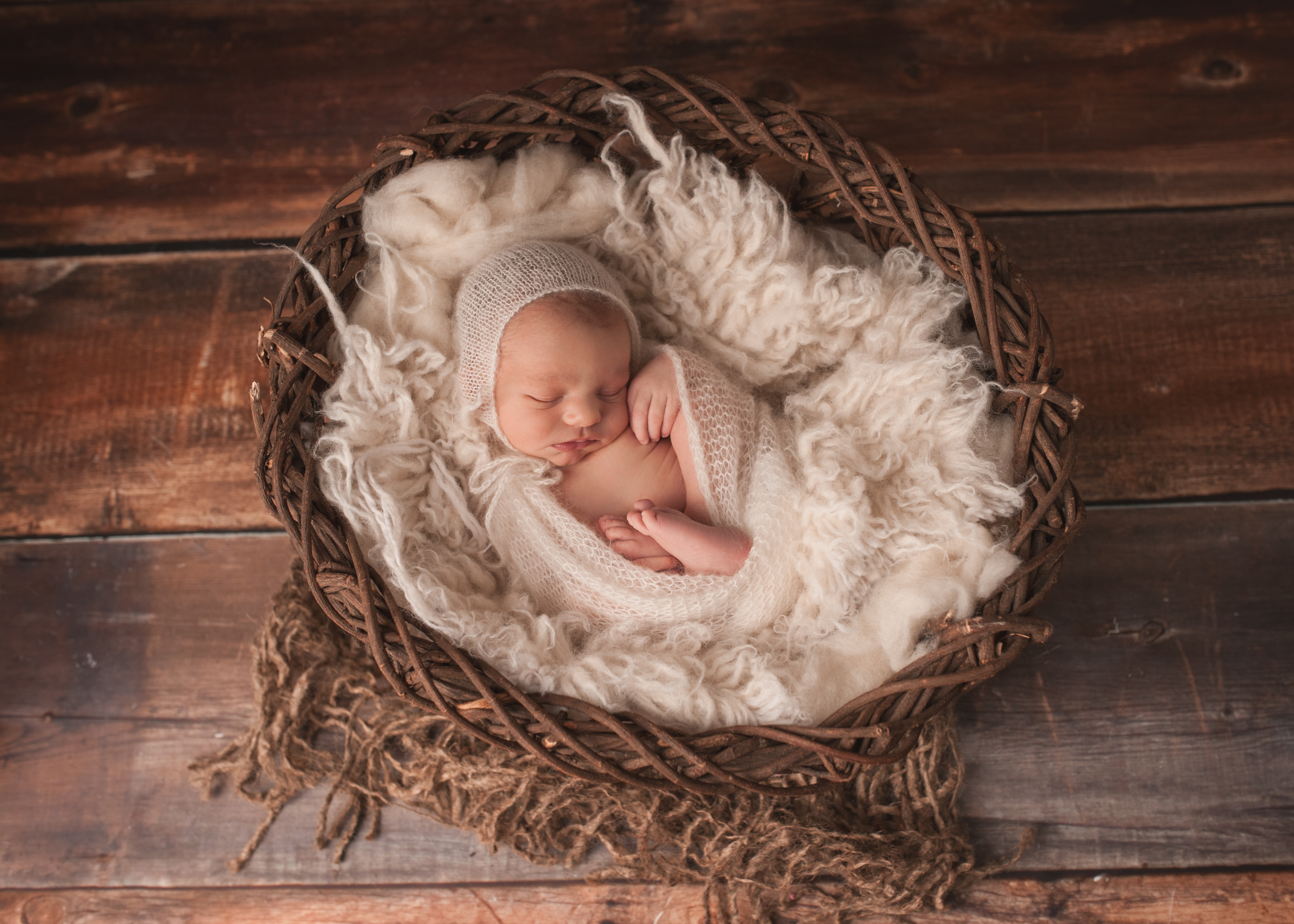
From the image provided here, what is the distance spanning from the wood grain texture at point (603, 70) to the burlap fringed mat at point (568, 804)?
3.03 ft

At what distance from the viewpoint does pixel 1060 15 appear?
1.85m

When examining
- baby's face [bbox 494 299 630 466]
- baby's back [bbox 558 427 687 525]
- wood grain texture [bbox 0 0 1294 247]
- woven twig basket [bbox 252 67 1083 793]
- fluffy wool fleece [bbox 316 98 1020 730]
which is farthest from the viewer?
wood grain texture [bbox 0 0 1294 247]

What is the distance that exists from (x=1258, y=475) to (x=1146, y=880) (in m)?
0.74

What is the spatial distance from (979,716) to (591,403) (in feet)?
2.77

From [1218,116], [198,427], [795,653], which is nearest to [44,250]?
[198,427]

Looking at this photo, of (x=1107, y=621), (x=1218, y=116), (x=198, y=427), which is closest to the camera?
(x=1107, y=621)

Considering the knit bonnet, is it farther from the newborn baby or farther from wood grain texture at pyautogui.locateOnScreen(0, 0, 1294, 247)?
wood grain texture at pyautogui.locateOnScreen(0, 0, 1294, 247)

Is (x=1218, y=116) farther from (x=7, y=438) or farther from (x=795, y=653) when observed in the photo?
(x=7, y=438)

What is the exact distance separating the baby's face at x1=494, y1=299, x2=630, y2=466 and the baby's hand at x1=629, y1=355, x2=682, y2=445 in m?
0.03

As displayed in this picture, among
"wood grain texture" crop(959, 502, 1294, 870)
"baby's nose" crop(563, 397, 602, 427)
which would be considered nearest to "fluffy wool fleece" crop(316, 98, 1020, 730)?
"baby's nose" crop(563, 397, 602, 427)

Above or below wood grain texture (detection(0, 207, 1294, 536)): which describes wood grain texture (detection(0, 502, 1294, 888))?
below

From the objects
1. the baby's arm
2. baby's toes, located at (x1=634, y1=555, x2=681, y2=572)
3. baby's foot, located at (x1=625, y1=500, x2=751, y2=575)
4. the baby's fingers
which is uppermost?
the baby's arm

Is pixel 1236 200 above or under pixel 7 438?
above

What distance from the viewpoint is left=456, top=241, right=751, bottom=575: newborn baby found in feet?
4.66
